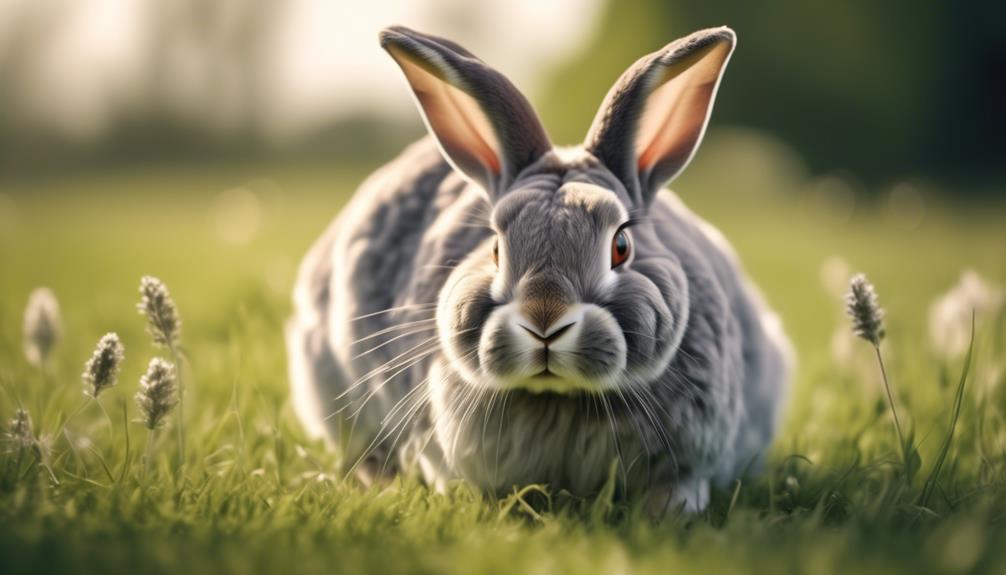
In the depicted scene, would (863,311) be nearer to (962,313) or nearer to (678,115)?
(678,115)

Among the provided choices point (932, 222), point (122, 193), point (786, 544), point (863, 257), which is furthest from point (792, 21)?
point (786, 544)

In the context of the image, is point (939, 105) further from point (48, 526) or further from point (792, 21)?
Answer: point (48, 526)

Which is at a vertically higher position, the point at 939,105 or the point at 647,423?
the point at 939,105

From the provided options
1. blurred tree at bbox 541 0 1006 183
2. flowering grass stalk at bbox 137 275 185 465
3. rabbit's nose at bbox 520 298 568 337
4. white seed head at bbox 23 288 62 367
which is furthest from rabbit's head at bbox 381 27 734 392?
blurred tree at bbox 541 0 1006 183

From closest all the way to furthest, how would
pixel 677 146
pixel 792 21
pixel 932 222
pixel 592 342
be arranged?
pixel 592 342, pixel 677 146, pixel 932 222, pixel 792 21

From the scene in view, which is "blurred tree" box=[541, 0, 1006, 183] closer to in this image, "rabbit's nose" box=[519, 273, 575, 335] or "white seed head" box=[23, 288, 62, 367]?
"white seed head" box=[23, 288, 62, 367]

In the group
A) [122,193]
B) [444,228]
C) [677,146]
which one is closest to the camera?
[677,146]

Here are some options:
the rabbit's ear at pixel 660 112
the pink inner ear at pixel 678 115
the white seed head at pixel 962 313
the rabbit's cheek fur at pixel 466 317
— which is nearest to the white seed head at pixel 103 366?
the rabbit's cheek fur at pixel 466 317
